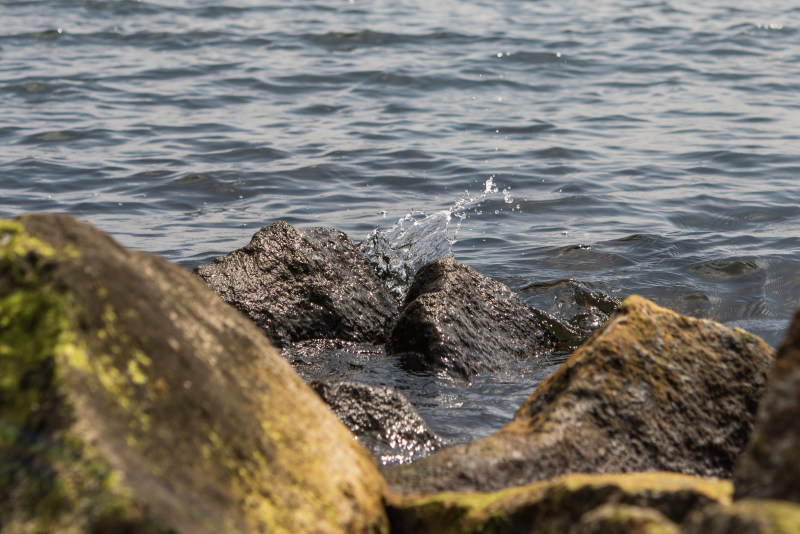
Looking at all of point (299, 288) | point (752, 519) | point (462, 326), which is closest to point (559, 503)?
point (752, 519)

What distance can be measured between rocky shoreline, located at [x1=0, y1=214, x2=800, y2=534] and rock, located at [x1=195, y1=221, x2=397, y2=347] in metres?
1.57

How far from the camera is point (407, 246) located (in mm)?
7348

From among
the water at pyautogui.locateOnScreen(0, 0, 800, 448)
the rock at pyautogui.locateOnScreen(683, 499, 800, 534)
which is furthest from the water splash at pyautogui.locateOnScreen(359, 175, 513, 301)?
the rock at pyautogui.locateOnScreen(683, 499, 800, 534)

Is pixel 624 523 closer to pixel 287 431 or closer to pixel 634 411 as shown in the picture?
pixel 287 431

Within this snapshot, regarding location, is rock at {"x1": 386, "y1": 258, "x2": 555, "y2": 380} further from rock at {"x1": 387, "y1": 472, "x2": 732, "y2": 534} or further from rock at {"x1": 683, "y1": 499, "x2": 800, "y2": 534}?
rock at {"x1": 683, "y1": 499, "x2": 800, "y2": 534}

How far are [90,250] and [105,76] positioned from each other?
39.1 feet

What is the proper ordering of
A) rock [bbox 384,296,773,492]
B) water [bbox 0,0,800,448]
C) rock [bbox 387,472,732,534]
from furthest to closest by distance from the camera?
water [bbox 0,0,800,448], rock [bbox 384,296,773,492], rock [bbox 387,472,732,534]

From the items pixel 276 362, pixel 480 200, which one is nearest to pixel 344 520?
pixel 276 362

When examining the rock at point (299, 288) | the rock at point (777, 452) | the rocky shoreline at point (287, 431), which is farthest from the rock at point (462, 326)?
the rock at point (777, 452)

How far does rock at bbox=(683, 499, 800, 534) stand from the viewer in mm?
1863

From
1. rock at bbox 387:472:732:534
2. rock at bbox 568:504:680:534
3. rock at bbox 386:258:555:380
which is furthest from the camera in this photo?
rock at bbox 386:258:555:380

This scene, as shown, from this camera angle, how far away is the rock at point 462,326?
206 inches

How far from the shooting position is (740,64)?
14922mm

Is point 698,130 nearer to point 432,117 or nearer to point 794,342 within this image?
point 432,117
